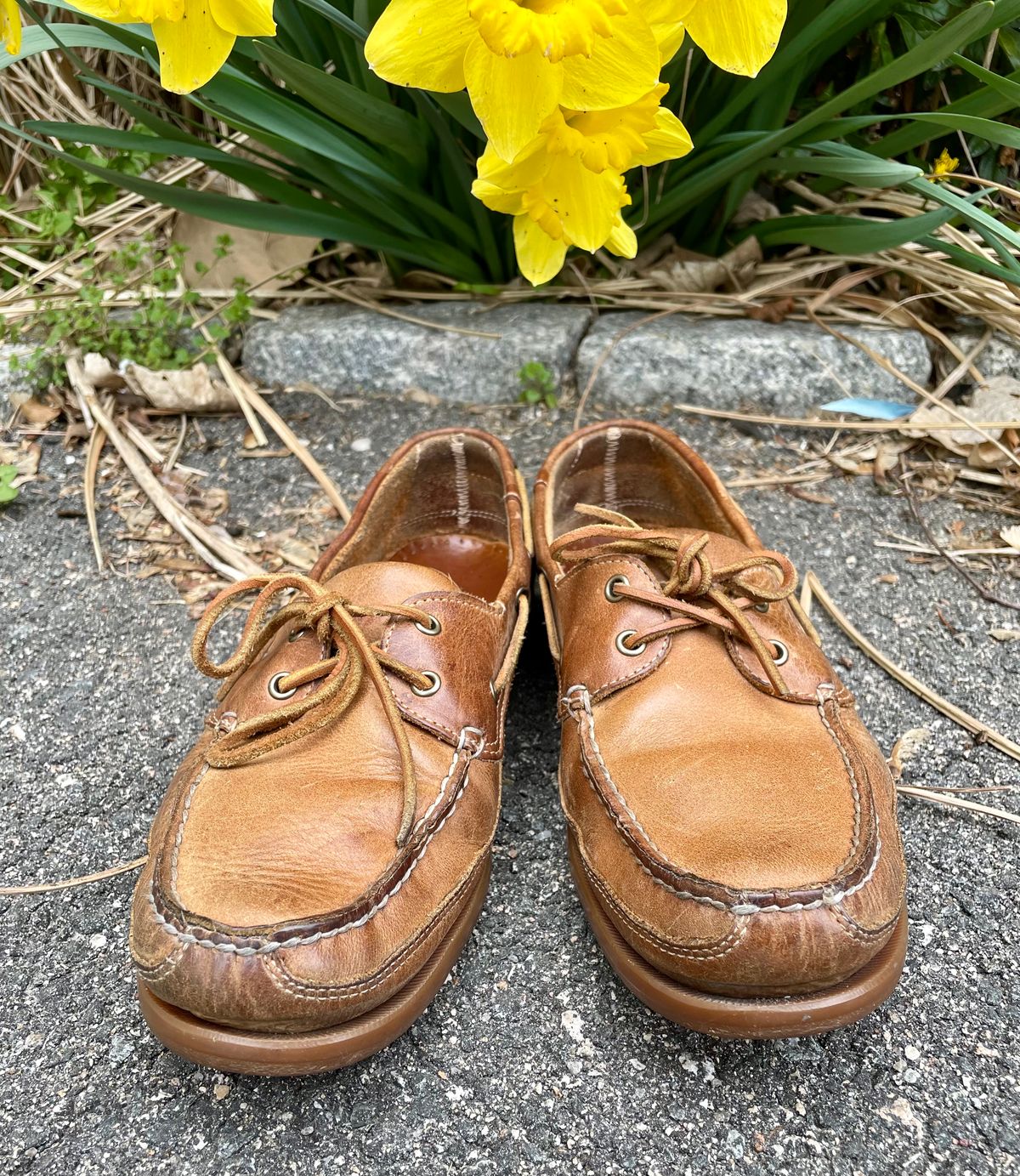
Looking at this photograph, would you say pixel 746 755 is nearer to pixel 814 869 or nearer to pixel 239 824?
pixel 814 869

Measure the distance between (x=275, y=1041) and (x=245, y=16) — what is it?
1065mm

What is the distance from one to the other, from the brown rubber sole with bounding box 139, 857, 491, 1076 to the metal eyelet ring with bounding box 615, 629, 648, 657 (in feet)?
1.63

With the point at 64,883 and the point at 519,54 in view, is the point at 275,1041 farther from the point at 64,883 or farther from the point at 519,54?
the point at 519,54

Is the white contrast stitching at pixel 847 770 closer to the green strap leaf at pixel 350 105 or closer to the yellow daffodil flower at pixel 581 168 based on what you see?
the yellow daffodil flower at pixel 581 168

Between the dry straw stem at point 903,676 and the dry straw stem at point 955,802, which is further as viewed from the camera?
the dry straw stem at point 903,676

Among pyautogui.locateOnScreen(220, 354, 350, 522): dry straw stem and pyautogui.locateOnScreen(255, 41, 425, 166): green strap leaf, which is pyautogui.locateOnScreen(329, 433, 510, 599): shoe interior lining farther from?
pyautogui.locateOnScreen(255, 41, 425, 166): green strap leaf

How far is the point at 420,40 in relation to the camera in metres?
0.88

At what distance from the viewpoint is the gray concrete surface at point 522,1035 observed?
0.94 meters

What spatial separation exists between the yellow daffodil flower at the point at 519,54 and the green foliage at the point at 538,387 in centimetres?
104

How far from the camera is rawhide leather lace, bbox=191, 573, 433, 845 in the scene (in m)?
1.04

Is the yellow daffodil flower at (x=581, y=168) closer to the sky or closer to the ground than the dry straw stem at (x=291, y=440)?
closer to the sky

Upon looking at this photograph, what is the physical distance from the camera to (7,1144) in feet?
3.12

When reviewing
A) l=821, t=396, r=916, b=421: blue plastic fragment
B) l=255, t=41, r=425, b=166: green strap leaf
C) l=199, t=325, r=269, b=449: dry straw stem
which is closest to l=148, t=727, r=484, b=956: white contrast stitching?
l=255, t=41, r=425, b=166: green strap leaf

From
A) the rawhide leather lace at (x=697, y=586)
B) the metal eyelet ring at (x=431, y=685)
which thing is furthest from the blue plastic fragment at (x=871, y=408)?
the metal eyelet ring at (x=431, y=685)
